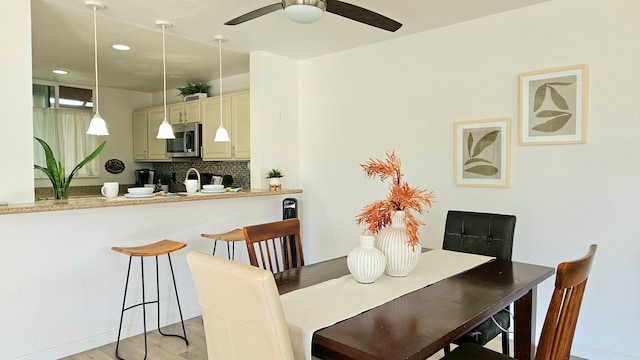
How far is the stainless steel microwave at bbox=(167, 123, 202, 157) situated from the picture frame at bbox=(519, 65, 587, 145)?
372 centimetres

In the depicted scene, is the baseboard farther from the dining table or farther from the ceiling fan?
the ceiling fan

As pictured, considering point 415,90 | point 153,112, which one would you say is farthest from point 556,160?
point 153,112

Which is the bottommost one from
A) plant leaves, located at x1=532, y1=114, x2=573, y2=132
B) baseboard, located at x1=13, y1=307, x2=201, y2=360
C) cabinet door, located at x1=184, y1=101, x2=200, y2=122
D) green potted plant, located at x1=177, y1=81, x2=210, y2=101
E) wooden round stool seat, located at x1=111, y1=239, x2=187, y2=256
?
baseboard, located at x1=13, y1=307, x2=201, y2=360

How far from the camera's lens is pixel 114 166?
614 cm

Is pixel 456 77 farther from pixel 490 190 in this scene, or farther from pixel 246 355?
pixel 246 355

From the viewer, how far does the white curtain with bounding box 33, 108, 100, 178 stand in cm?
543

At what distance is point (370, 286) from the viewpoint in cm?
181

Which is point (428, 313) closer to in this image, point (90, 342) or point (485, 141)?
point (485, 141)

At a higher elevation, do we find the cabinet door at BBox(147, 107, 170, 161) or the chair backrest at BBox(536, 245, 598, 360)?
the cabinet door at BBox(147, 107, 170, 161)

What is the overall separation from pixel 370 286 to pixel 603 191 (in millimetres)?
1881

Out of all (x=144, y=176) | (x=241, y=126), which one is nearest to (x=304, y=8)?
(x=241, y=126)

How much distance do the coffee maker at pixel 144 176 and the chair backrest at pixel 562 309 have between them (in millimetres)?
5965

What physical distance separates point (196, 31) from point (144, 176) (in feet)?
11.2

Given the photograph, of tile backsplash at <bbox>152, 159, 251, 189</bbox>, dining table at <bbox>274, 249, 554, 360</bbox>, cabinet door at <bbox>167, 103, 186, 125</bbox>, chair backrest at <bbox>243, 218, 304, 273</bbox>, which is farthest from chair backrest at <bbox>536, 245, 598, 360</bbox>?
cabinet door at <bbox>167, 103, 186, 125</bbox>
